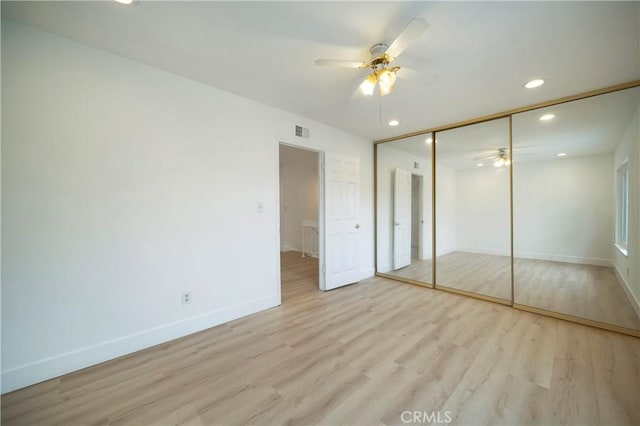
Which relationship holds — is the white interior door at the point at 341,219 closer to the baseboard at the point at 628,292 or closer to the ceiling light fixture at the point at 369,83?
the ceiling light fixture at the point at 369,83

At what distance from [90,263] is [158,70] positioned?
72.3 inches

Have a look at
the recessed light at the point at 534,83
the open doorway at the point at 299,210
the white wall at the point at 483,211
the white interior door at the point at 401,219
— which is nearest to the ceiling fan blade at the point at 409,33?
the recessed light at the point at 534,83

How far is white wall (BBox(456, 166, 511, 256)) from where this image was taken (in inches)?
133

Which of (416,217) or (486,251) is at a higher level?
(416,217)

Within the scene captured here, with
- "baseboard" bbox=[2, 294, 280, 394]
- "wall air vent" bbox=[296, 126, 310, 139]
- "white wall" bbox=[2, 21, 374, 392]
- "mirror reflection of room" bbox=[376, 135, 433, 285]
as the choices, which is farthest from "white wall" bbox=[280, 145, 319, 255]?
"baseboard" bbox=[2, 294, 280, 394]

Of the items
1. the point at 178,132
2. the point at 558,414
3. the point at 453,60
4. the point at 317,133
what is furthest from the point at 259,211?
the point at 558,414

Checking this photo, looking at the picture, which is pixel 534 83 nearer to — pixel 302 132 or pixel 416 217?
pixel 416 217

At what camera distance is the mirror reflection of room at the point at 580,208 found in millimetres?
2678

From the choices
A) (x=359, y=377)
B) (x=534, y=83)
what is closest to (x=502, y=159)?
(x=534, y=83)

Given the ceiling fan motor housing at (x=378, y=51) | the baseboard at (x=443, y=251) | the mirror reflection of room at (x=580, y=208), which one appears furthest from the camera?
the baseboard at (x=443, y=251)

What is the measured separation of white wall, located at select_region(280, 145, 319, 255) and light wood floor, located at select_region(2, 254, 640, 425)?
4.35 metres

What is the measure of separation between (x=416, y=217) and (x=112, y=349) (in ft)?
14.7

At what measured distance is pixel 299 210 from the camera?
7.31 m

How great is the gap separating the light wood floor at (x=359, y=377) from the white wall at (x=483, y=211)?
3.75 ft
